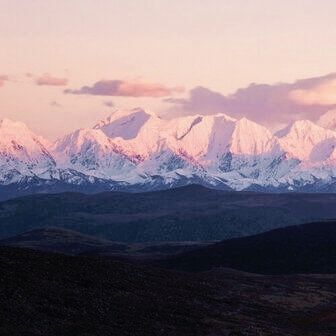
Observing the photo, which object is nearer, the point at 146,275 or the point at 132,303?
the point at 132,303

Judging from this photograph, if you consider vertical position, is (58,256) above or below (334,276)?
above

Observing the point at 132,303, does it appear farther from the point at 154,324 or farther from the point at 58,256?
the point at 58,256

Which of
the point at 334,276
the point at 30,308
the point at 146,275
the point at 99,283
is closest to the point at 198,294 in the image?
the point at 146,275

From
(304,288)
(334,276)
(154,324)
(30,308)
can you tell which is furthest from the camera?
(334,276)

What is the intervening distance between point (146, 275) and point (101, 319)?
1386 inches

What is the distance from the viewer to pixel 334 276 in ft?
515

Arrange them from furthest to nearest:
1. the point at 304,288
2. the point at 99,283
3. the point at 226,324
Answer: the point at 304,288, the point at 99,283, the point at 226,324

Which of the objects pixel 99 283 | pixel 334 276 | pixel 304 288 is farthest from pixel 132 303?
pixel 334 276

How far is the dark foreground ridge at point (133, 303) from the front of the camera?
2886 inches

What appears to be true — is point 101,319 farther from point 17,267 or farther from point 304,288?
point 304,288

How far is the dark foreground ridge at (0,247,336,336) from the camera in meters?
73.3

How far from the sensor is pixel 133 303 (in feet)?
289

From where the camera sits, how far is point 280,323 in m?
95.4

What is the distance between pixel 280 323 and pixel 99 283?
66.3 ft
